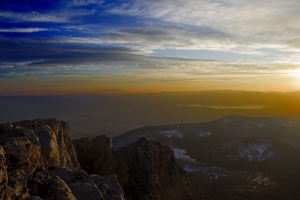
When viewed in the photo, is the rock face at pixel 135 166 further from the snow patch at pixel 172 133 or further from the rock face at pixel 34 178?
the snow patch at pixel 172 133

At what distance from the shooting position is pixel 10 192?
8.66 m

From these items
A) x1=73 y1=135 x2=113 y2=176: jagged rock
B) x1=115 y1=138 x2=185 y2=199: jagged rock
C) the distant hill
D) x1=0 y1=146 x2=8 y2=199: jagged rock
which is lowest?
the distant hill

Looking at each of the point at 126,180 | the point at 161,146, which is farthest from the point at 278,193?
the point at 126,180

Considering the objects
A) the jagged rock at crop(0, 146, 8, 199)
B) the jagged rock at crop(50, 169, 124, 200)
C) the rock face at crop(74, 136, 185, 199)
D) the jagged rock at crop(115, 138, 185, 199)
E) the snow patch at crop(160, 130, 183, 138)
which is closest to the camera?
the jagged rock at crop(0, 146, 8, 199)

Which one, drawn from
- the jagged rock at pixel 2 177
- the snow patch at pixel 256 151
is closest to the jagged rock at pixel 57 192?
the jagged rock at pixel 2 177

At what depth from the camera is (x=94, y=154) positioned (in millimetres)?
32938

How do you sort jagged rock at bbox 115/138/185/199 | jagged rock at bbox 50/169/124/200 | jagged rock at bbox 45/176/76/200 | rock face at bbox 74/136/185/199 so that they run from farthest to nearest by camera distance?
jagged rock at bbox 115/138/185/199
rock face at bbox 74/136/185/199
jagged rock at bbox 50/169/124/200
jagged rock at bbox 45/176/76/200

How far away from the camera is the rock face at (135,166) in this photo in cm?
3281

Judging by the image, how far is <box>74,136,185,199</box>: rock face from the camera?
108 ft

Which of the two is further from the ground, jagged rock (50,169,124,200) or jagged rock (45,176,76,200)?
jagged rock (45,176,76,200)

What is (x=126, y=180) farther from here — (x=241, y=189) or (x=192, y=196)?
(x=241, y=189)

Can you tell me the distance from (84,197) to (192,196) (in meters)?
20.8

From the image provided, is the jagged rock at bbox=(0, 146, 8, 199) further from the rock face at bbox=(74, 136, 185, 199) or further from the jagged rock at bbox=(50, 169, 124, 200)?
the rock face at bbox=(74, 136, 185, 199)

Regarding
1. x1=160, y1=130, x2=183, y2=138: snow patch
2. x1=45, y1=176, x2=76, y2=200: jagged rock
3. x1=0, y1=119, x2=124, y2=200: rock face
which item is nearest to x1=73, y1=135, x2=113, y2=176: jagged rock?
x1=0, y1=119, x2=124, y2=200: rock face
